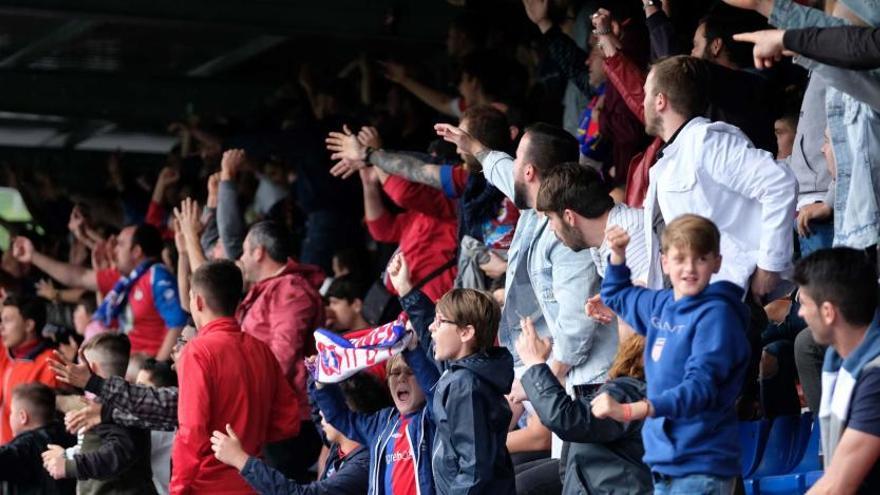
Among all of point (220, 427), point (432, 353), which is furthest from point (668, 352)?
point (220, 427)

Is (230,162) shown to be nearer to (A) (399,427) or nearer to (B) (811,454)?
(A) (399,427)

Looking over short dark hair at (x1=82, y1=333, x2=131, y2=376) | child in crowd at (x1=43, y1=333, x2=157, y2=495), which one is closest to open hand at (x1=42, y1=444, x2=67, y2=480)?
child in crowd at (x1=43, y1=333, x2=157, y2=495)

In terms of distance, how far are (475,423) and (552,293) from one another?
32.6 inches

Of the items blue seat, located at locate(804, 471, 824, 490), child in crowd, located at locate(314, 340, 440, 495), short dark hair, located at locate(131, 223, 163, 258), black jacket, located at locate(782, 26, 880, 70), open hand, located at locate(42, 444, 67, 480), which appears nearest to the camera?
black jacket, located at locate(782, 26, 880, 70)

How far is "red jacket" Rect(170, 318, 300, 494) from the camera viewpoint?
23.0ft

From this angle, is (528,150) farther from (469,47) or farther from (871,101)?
(469,47)

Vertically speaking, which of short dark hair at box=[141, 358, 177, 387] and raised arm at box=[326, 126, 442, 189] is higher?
raised arm at box=[326, 126, 442, 189]

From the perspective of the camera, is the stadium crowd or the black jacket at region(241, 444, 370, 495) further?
the black jacket at region(241, 444, 370, 495)

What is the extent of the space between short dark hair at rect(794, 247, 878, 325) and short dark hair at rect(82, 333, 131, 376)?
4493 millimetres

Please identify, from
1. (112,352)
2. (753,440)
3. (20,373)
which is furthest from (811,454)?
(20,373)

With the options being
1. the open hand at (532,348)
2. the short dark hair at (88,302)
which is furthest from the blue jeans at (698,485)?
the short dark hair at (88,302)

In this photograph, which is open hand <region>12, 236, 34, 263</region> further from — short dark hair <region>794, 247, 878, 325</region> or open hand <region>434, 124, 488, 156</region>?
short dark hair <region>794, 247, 878, 325</region>

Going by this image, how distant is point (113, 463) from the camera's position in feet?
24.8

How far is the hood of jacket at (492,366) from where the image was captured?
19.3 feet
